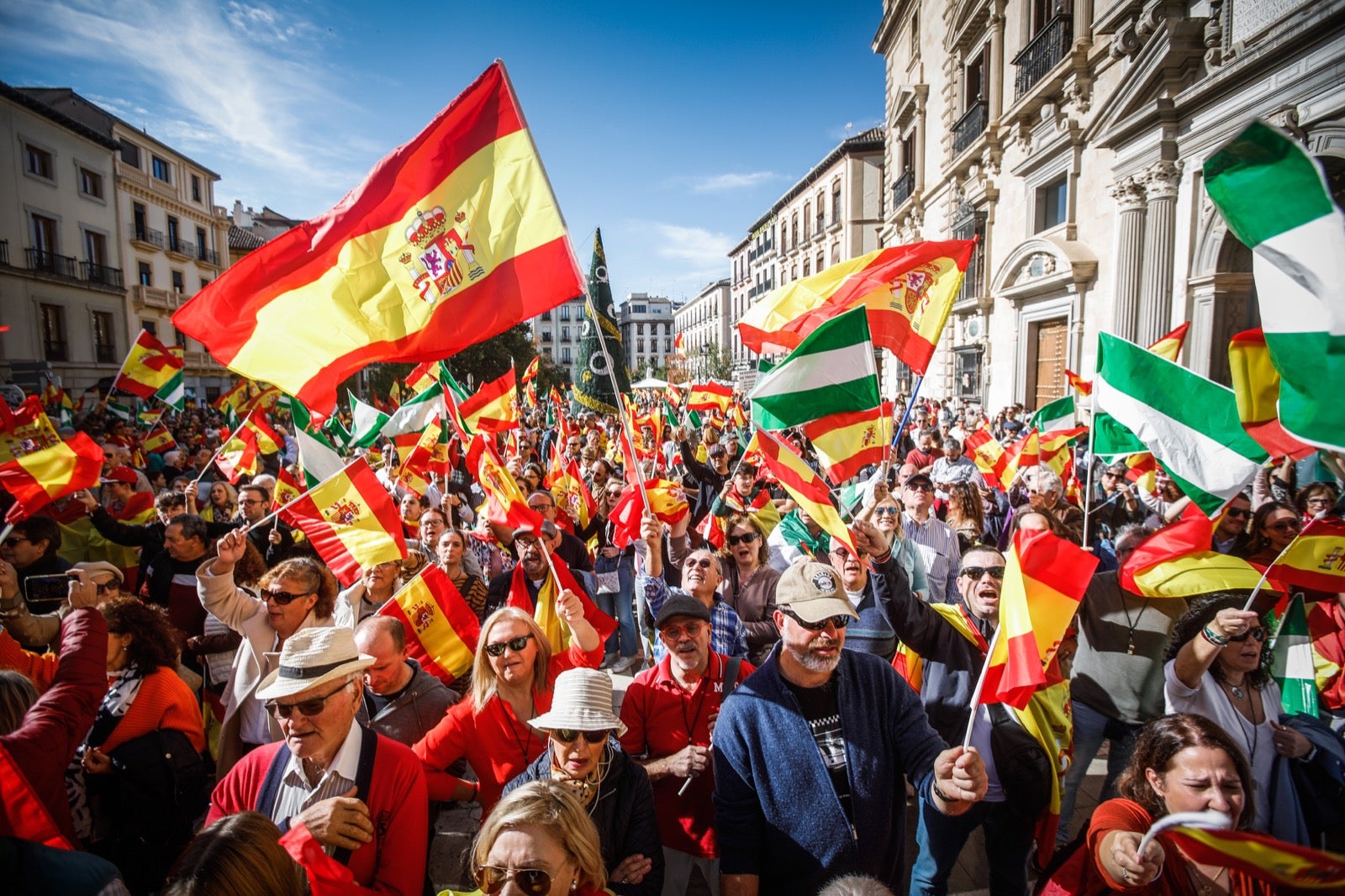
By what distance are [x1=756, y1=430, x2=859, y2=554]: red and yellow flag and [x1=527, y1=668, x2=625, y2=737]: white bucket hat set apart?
4.02ft

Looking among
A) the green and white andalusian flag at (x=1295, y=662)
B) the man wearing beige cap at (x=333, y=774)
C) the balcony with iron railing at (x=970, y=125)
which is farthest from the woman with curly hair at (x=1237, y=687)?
the balcony with iron railing at (x=970, y=125)

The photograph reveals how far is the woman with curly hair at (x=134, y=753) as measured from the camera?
8.34 feet

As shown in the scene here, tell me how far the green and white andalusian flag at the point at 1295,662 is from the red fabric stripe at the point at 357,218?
3.92 meters

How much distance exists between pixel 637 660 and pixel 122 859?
3.67 meters

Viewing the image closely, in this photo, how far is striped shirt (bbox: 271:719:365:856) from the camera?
1.96 meters

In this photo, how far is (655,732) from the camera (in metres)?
2.71

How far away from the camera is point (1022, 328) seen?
16.0 metres

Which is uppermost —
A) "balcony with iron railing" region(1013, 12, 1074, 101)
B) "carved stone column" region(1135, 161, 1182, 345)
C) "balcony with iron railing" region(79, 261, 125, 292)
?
"balcony with iron railing" region(1013, 12, 1074, 101)

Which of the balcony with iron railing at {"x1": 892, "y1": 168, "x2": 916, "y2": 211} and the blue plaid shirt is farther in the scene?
the balcony with iron railing at {"x1": 892, "y1": 168, "x2": 916, "y2": 211}

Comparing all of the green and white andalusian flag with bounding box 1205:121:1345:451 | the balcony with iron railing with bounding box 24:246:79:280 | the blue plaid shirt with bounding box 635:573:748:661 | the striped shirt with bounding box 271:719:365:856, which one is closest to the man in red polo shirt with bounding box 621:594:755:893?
the blue plaid shirt with bounding box 635:573:748:661

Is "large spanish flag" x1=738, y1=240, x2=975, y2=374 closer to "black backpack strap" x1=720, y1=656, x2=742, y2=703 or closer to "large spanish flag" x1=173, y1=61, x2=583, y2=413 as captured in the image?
"black backpack strap" x1=720, y1=656, x2=742, y2=703

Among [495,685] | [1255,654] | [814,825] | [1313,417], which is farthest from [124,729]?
[1255,654]

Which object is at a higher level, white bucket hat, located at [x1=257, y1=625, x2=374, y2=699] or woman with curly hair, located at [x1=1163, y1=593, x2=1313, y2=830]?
white bucket hat, located at [x1=257, y1=625, x2=374, y2=699]

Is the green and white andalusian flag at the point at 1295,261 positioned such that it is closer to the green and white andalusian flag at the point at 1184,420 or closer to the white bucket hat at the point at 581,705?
the green and white andalusian flag at the point at 1184,420
